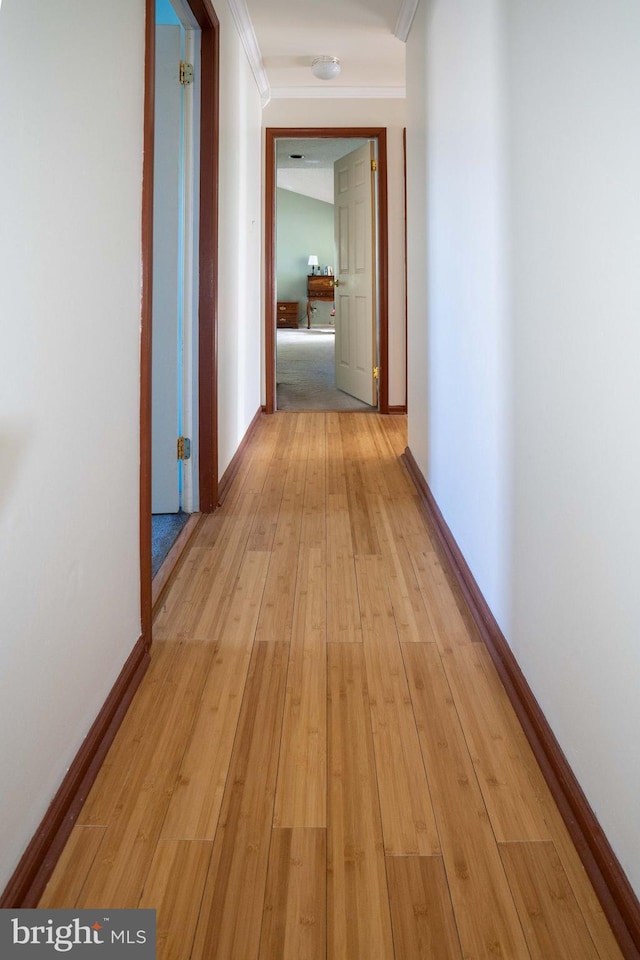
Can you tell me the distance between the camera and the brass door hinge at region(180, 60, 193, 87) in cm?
321

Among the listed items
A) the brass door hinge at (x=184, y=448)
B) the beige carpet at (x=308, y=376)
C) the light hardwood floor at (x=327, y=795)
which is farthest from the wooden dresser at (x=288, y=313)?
the light hardwood floor at (x=327, y=795)

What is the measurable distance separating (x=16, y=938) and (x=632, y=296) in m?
1.27

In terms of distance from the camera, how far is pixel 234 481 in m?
3.91

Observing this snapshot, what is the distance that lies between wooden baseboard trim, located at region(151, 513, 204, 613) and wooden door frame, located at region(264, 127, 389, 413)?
2815 millimetres

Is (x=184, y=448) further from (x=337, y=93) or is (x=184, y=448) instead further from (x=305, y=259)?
(x=305, y=259)

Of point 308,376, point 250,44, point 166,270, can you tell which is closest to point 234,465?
point 166,270

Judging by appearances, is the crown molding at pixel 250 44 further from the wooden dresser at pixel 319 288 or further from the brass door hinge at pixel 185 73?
the wooden dresser at pixel 319 288

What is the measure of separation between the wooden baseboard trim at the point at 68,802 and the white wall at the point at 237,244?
197cm

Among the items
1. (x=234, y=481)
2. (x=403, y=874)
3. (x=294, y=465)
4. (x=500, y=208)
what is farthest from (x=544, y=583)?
(x=294, y=465)

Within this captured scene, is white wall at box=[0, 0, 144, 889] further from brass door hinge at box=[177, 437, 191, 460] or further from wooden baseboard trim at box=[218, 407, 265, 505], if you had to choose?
wooden baseboard trim at box=[218, 407, 265, 505]

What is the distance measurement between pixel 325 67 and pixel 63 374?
4444 mm

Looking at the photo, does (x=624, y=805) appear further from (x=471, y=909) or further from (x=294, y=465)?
(x=294, y=465)

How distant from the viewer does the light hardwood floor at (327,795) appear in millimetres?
1160

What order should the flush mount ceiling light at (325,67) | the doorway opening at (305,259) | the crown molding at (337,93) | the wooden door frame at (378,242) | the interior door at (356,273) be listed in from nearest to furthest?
the flush mount ceiling light at (325,67) → the crown molding at (337,93) → the wooden door frame at (378,242) → the interior door at (356,273) → the doorway opening at (305,259)
